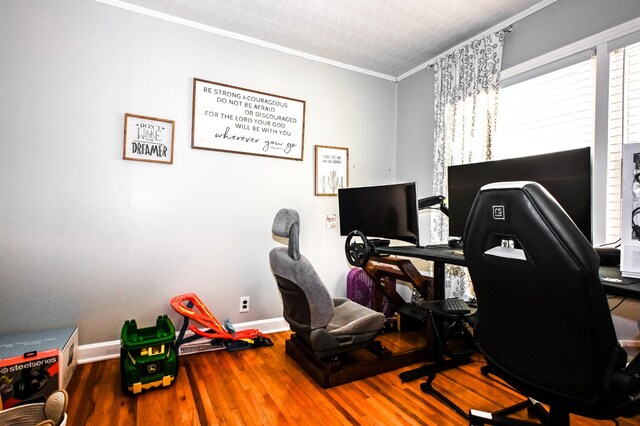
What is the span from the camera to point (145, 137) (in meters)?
2.44

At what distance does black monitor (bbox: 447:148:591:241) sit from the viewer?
1.65 metres

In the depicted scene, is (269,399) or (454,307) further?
(269,399)

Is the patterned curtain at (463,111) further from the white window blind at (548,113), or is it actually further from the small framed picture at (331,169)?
the small framed picture at (331,169)

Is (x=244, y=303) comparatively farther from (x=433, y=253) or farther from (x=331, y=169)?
(x=433, y=253)

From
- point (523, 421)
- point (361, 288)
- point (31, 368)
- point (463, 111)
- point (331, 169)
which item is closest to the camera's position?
point (523, 421)

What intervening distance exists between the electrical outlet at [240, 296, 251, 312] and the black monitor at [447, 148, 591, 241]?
1822 mm

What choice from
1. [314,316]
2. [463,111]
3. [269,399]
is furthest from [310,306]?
Answer: [463,111]

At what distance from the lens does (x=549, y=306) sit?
0.93 meters

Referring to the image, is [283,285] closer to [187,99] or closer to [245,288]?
[245,288]

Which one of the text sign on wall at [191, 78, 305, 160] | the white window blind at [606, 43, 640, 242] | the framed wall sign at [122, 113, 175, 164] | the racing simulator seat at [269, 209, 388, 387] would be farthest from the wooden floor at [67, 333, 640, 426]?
the text sign on wall at [191, 78, 305, 160]

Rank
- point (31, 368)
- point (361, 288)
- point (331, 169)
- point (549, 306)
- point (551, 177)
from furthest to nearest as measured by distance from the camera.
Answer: point (331, 169) < point (361, 288) < point (551, 177) < point (31, 368) < point (549, 306)

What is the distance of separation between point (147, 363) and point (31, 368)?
551mm

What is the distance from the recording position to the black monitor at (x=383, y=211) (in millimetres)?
2324

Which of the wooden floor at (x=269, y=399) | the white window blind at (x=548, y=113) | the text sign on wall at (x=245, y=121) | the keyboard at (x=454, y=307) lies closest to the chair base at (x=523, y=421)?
the wooden floor at (x=269, y=399)
